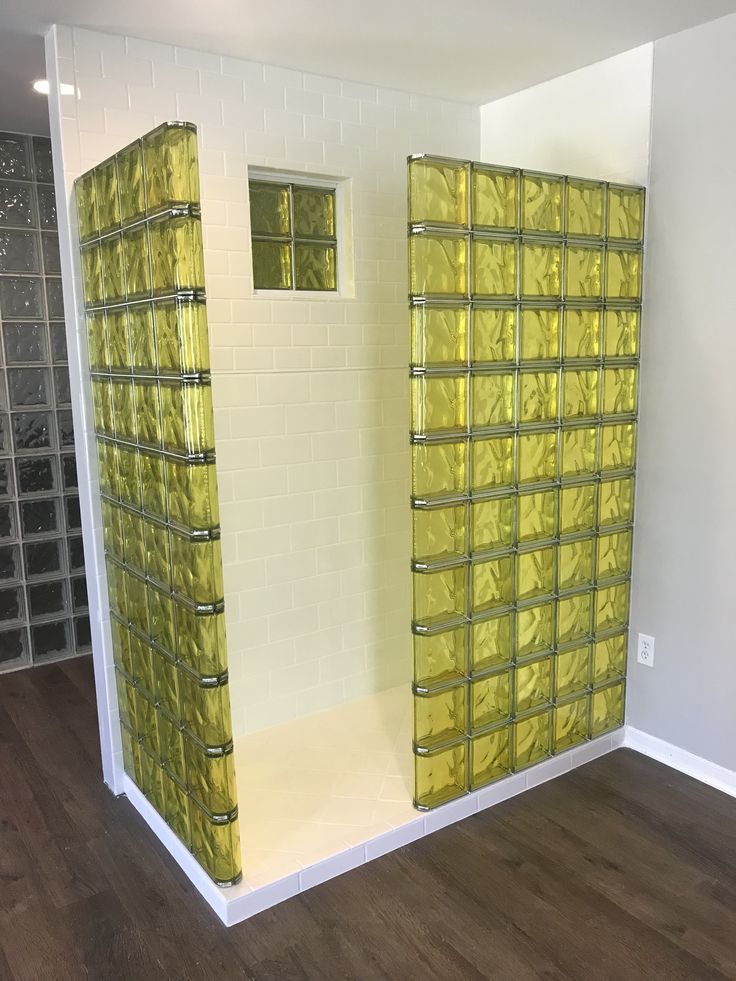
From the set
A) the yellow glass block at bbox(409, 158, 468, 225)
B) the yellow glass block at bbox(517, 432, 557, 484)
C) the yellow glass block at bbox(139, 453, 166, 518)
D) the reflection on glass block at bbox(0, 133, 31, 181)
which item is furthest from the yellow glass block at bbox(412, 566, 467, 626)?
the reflection on glass block at bbox(0, 133, 31, 181)

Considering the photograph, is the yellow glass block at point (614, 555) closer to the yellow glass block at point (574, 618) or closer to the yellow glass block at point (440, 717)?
the yellow glass block at point (574, 618)

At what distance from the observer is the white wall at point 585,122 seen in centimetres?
265

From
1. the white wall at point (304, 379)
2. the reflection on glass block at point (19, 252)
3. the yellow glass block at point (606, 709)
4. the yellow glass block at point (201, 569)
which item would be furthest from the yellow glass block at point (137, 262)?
the yellow glass block at point (606, 709)

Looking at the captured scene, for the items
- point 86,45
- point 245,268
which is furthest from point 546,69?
point 86,45

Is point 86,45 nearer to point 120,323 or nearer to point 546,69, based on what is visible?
point 120,323

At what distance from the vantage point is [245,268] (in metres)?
2.78

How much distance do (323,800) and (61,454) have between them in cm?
209

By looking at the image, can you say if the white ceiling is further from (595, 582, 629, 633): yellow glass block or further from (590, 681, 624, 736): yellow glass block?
(590, 681, 624, 736): yellow glass block

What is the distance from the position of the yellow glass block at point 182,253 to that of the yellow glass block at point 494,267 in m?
0.79

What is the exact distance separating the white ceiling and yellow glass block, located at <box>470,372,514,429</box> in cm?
103

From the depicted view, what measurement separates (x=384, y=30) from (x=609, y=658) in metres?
2.19

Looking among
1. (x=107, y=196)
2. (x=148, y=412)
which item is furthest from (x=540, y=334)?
(x=107, y=196)

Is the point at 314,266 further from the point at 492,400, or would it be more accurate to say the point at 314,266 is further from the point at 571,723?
the point at 571,723

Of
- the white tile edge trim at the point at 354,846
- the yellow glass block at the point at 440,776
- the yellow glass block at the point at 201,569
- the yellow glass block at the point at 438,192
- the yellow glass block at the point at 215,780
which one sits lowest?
the white tile edge trim at the point at 354,846
